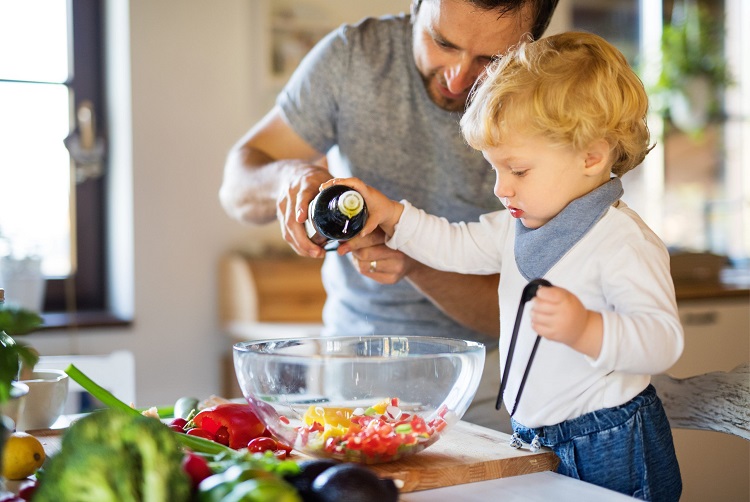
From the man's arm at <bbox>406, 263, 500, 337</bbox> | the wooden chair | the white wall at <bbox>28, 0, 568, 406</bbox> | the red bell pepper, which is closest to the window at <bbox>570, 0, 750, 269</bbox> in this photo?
the white wall at <bbox>28, 0, 568, 406</bbox>

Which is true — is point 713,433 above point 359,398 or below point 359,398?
below

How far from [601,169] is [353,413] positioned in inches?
16.9

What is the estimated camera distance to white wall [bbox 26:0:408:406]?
2846mm

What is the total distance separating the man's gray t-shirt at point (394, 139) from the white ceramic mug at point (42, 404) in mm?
575

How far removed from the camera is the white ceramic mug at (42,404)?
1.22m

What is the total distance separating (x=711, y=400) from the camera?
3.87 ft

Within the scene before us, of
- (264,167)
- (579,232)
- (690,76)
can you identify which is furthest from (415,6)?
(690,76)

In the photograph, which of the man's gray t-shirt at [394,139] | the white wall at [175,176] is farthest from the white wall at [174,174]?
the man's gray t-shirt at [394,139]

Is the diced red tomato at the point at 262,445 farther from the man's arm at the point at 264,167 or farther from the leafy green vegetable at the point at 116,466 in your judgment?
the man's arm at the point at 264,167

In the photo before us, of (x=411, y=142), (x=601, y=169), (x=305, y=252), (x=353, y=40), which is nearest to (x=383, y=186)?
(x=411, y=142)

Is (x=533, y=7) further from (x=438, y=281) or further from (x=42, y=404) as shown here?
(x=42, y=404)

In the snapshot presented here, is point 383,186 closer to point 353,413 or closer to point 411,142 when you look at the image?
point 411,142

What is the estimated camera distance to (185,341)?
2.95m

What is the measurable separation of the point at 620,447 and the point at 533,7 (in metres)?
0.68
